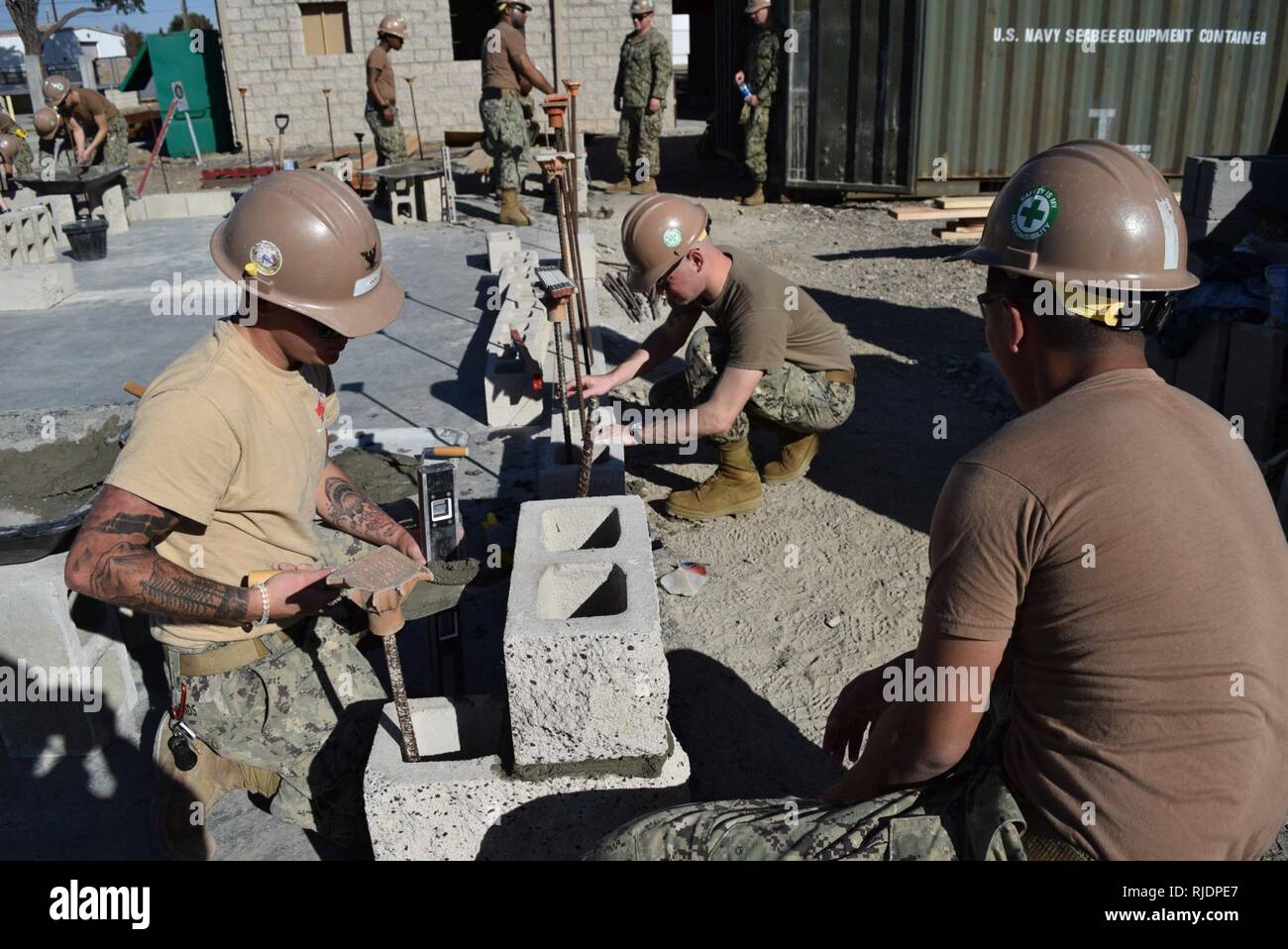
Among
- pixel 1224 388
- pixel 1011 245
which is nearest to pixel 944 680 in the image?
pixel 1011 245

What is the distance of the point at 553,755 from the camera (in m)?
2.37

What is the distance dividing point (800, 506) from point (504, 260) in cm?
474

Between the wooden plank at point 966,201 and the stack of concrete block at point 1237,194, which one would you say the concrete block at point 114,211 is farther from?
the stack of concrete block at point 1237,194

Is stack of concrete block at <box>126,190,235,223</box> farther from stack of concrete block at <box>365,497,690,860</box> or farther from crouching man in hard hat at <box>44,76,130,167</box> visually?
stack of concrete block at <box>365,497,690,860</box>

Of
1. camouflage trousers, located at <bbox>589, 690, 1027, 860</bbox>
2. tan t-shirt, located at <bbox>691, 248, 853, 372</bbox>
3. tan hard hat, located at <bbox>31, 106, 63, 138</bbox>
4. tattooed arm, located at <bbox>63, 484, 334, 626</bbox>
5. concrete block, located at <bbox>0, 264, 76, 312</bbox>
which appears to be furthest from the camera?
tan hard hat, located at <bbox>31, 106, 63, 138</bbox>

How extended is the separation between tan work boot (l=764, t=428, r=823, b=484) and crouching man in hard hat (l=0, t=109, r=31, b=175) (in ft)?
40.1

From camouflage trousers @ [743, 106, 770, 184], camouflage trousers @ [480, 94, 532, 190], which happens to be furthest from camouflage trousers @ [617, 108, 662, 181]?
camouflage trousers @ [480, 94, 532, 190]

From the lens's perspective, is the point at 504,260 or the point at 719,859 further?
the point at 504,260

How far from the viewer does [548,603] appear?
2633mm

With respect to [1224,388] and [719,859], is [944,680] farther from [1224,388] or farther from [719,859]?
[1224,388]

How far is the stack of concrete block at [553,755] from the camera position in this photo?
229 cm

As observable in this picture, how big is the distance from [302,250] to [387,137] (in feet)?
33.2

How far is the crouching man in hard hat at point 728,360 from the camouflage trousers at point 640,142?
28.8ft

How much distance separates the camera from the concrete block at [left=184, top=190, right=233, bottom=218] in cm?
1212
